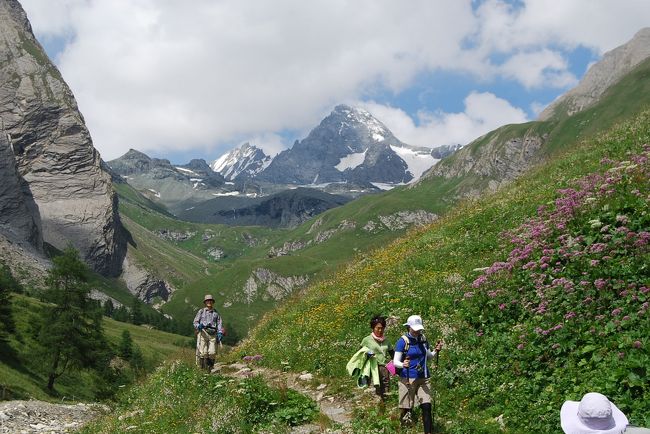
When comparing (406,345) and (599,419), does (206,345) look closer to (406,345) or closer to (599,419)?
(406,345)

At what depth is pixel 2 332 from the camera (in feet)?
238

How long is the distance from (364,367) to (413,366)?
2.40 m

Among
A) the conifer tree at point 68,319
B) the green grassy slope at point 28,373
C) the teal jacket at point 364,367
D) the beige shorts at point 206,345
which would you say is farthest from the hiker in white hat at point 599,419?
the conifer tree at point 68,319

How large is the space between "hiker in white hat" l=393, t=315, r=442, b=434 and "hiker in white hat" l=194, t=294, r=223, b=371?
31.3 ft

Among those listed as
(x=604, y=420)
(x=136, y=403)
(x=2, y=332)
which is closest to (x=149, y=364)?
(x=2, y=332)

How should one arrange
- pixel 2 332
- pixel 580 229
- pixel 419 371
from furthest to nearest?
pixel 2 332 → pixel 580 229 → pixel 419 371

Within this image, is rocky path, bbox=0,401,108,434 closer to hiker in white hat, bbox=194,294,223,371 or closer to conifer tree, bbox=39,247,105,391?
hiker in white hat, bbox=194,294,223,371

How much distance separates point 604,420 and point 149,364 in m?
134

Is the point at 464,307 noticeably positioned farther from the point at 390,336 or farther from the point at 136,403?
the point at 136,403

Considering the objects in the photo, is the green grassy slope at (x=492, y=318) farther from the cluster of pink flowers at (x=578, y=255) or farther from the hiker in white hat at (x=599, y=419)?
the hiker in white hat at (x=599, y=419)

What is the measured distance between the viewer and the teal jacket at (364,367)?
13.3 metres

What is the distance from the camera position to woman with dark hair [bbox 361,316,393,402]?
1347 cm

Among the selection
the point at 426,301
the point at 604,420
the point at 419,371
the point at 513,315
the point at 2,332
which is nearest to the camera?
the point at 604,420

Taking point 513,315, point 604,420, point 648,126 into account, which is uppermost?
point 648,126
